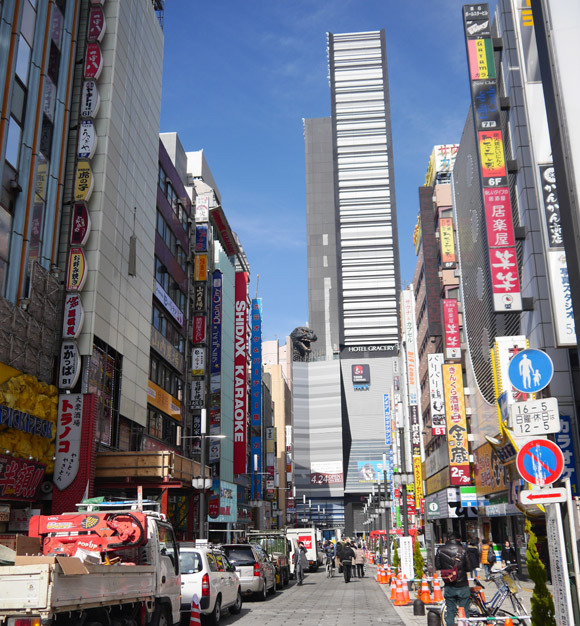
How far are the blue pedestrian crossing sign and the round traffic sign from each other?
0.96 meters

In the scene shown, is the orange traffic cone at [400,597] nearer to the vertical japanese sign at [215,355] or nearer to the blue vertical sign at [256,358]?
the vertical japanese sign at [215,355]

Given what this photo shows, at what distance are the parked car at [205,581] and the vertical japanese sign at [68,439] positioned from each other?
10.4 metres

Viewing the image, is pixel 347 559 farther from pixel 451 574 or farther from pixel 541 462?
pixel 541 462

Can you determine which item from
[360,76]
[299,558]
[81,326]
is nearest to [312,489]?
[360,76]

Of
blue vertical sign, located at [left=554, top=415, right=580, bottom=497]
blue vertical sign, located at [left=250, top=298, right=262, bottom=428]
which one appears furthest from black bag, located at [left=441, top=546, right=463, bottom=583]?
blue vertical sign, located at [left=250, top=298, right=262, bottom=428]

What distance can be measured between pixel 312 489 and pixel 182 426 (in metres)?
113

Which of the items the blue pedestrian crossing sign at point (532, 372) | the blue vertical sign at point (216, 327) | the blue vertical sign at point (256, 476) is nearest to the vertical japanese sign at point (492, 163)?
the blue pedestrian crossing sign at point (532, 372)

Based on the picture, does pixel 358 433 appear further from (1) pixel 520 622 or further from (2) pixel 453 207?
(1) pixel 520 622

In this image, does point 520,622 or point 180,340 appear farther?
point 180,340

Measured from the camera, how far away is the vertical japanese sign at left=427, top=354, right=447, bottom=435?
5141cm

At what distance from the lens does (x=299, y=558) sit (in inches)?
1391

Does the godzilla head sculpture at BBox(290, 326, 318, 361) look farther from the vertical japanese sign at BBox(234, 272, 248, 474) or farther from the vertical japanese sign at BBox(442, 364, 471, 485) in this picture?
the vertical japanese sign at BBox(442, 364, 471, 485)

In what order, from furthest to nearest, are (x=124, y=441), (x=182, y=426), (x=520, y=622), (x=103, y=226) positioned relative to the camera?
(x=182, y=426), (x=124, y=441), (x=103, y=226), (x=520, y=622)

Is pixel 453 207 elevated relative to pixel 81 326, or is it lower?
elevated
